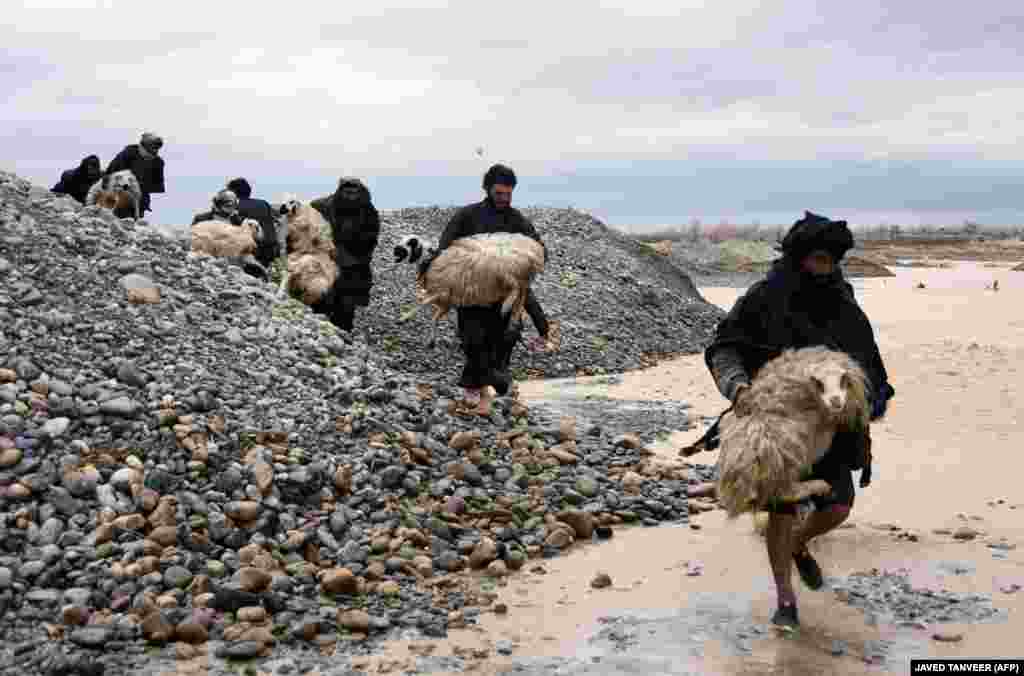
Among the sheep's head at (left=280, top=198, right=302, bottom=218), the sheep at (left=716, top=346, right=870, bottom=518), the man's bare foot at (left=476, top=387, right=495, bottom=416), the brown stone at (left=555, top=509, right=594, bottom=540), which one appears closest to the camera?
the sheep at (left=716, top=346, right=870, bottom=518)

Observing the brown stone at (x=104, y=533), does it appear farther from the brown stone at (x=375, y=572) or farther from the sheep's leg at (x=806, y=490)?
the sheep's leg at (x=806, y=490)

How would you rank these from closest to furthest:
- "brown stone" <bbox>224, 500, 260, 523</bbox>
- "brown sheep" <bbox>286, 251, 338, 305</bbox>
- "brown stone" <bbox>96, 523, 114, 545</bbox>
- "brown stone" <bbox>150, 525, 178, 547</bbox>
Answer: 1. "brown stone" <bbox>96, 523, 114, 545</bbox>
2. "brown stone" <bbox>150, 525, 178, 547</bbox>
3. "brown stone" <bbox>224, 500, 260, 523</bbox>
4. "brown sheep" <bbox>286, 251, 338, 305</bbox>

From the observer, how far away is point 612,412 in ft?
35.2

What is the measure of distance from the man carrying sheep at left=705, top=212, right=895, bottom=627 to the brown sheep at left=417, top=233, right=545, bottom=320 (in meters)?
2.79

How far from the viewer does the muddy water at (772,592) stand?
461cm

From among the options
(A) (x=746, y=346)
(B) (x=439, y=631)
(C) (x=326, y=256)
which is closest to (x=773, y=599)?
(A) (x=746, y=346)

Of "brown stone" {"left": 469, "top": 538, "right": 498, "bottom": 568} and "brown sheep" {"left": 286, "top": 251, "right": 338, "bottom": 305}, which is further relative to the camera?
"brown sheep" {"left": 286, "top": 251, "right": 338, "bottom": 305}

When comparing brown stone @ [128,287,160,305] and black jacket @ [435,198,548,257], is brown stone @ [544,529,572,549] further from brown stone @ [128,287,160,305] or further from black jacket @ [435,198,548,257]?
brown stone @ [128,287,160,305]

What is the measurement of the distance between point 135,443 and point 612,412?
575 centimetres

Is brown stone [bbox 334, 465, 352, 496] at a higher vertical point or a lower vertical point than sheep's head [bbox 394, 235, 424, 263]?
lower

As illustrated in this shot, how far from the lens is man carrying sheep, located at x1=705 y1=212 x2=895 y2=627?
487 cm

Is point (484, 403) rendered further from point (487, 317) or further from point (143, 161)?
point (143, 161)

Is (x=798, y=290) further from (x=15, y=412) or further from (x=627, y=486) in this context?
(x=15, y=412)

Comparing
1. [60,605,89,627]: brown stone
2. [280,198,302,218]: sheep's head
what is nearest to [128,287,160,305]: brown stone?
[60,605,89,627]: brown stone
